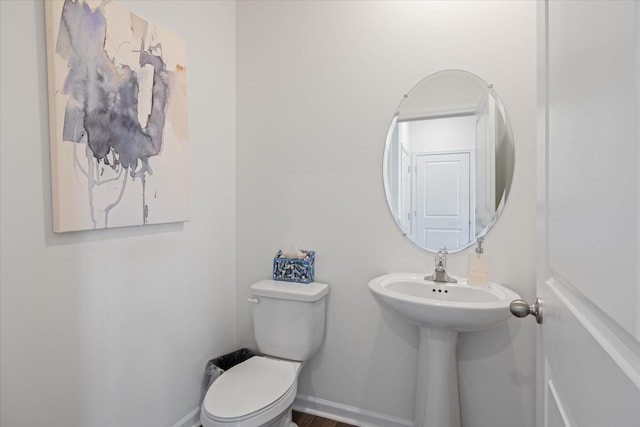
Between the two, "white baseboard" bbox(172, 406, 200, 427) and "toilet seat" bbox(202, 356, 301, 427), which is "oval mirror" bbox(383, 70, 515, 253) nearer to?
"toilet seat" bbox(202, 356, 301, 427)

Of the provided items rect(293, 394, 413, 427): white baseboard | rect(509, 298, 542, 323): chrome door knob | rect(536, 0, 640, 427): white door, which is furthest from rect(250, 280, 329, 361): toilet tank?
rect(536, 0, 640, 427): white door

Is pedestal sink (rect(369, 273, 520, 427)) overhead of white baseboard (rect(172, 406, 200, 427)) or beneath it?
overhead

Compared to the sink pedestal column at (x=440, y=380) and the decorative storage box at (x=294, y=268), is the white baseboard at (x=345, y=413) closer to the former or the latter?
the sink pedestal column at (x=440, y=380)

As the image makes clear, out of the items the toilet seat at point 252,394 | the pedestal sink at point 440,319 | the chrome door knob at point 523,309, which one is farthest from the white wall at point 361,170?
the chrome door knob at point 523,309

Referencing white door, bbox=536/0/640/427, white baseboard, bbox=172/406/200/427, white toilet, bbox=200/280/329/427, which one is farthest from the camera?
white baseboard, bbox=172/406/200/427

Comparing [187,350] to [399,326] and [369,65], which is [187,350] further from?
[369,65]

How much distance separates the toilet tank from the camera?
172 cm

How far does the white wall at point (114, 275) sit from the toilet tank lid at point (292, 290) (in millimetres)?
331

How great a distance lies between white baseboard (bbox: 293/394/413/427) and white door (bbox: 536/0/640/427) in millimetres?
1168

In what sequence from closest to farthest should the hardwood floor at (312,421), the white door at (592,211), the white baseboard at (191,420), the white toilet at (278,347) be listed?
1. the white door at (592,211)
2. the white toilet at (278,347)
3. the white baseboard at (191,420)
4. the hardwood floor at (312,421)

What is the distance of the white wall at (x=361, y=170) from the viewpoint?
4.91ft

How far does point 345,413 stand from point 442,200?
1243mm

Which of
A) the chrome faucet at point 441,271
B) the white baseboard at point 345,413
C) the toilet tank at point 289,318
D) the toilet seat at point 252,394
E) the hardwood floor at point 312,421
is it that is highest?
the chrome faucet at point 441,271

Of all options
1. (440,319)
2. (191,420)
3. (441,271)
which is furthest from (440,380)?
(191,420)
